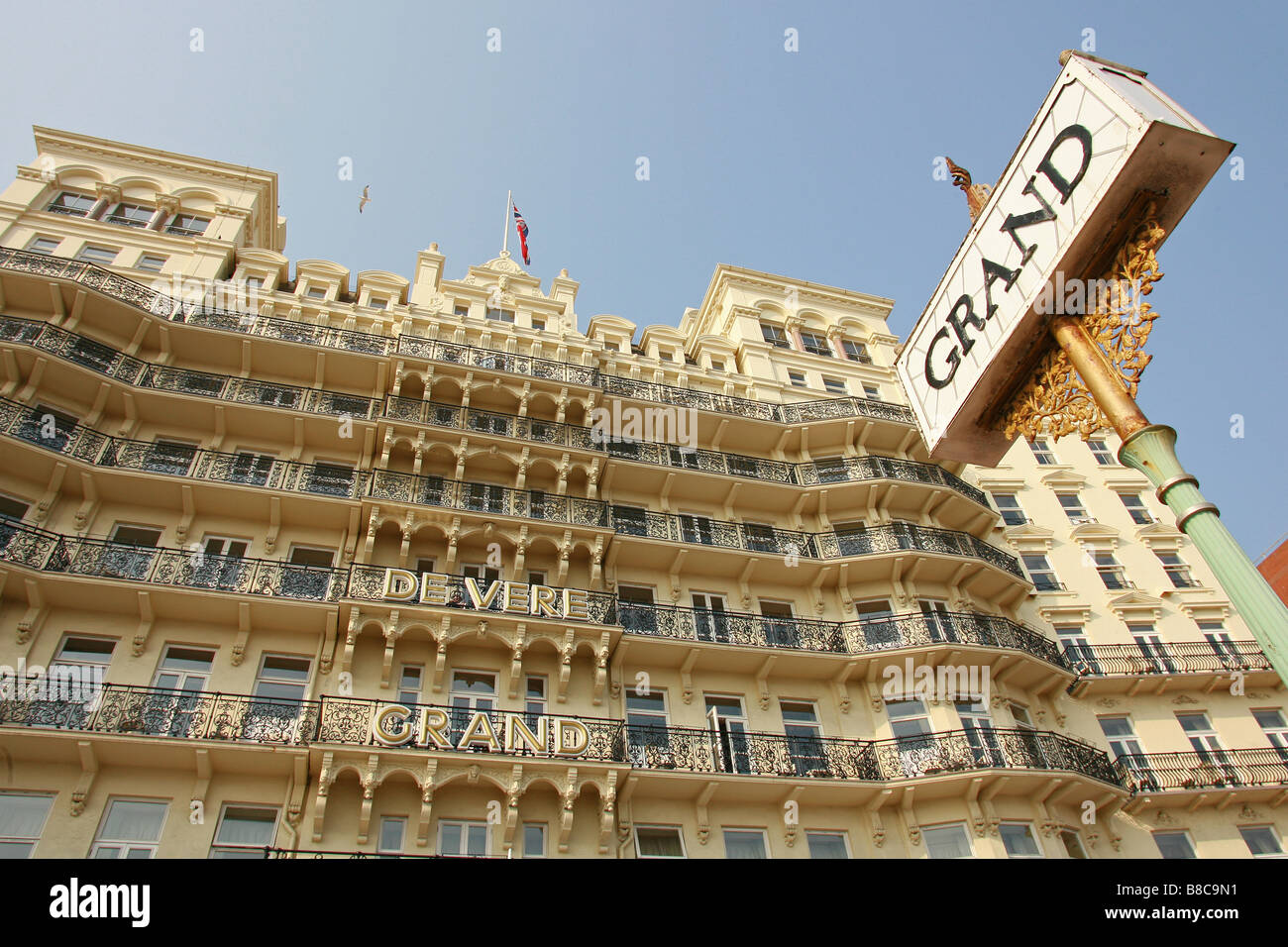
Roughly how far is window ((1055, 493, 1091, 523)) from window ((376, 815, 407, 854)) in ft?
74.9

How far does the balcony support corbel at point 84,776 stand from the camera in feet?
49.3

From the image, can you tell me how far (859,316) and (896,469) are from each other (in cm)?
981

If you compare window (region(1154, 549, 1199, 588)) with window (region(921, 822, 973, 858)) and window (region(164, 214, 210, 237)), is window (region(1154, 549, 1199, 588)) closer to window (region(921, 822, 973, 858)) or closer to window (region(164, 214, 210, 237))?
window (region(921, 822, 973, 858))

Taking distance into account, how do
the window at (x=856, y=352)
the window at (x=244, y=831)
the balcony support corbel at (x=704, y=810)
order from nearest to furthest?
the window at (x=244, y=831) < the balcony support corbel at (x=704, y=810) < the window at (x=856, y=352)

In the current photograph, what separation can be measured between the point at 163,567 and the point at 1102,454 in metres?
29.6

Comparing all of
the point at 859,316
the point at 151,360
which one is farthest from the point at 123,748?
the point at 859,316

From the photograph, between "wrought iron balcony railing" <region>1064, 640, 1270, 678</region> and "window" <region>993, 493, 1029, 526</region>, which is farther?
"window" <region>993, 493, 1029, 526</region>

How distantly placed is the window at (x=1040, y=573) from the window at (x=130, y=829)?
926 inches

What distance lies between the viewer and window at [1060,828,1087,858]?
19.4 metres

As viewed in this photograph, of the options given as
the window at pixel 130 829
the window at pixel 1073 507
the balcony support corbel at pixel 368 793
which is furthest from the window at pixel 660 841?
the window at pixel 1073 507

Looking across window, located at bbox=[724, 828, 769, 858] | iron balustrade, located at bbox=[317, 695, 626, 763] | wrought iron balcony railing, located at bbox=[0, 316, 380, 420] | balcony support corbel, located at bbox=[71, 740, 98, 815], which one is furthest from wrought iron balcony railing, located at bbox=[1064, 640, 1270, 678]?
balcony support corbel, located at bbox=[71, 740, 98, 815]

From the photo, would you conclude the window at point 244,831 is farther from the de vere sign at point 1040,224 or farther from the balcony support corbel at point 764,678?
the de vere sign at point 1040,224

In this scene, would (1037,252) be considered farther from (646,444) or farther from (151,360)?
(151,360)
